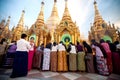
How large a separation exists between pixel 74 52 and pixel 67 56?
55 centimetres

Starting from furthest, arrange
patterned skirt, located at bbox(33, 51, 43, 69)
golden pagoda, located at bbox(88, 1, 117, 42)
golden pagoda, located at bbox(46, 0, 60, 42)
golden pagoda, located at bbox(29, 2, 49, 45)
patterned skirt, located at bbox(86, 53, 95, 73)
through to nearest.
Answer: golden pagoda, located at bbox(46, 0, 60, 42) < golden pagoda, located at bbox(29, 2, 49, 45) < golden pagoda, located at bbox(88, 1, 117, 42) < patterned skirt, located at bbox(33, 51, 43, 69) < patterned skirt, located at bbox(86, 53, 95, 73)

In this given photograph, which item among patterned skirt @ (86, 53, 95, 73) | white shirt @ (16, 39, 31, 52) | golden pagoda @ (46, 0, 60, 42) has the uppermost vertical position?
golden pagoda @ (46, 0, 60, 42)

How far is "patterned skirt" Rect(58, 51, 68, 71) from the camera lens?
502 centimetres

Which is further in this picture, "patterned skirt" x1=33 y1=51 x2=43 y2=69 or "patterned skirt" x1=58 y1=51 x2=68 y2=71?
"patterned skirt" x1=33 y1=51 x2=43 y2=69

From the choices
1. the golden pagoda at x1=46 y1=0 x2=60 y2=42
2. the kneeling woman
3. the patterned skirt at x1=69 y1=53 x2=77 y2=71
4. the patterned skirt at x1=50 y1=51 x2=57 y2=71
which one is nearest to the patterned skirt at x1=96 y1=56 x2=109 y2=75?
the patterned skirt at x1=69 y1=53 x2=77 y2=71

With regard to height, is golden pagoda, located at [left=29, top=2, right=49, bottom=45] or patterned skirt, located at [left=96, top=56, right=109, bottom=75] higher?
golden pagoda, located at [left=29, top=2, right=49, bottom=45]

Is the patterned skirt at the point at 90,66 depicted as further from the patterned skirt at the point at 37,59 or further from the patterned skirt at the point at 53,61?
the patterned skirt at the point at 37,59

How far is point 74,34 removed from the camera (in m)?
16.7

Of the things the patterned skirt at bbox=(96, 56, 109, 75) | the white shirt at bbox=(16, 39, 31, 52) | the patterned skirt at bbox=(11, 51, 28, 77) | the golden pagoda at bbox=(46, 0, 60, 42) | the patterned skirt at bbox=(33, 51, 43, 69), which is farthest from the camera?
the golden pagoda at bbox=(46, 0, 60, 42)

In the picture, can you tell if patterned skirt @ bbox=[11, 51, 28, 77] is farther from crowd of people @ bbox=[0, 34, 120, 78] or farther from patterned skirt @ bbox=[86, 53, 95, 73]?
patterned skirt @ bbox=[86, 53, 95, 73]

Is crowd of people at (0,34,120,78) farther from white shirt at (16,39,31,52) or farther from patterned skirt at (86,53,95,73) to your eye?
white shirt at (16,39,31,52)

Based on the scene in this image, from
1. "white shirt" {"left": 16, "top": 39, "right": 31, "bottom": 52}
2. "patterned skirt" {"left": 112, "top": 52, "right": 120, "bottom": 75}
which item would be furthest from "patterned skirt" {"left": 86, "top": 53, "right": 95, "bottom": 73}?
"white shirt" {"left": 16, "top": 39, "right": 31, "bottom": 52}

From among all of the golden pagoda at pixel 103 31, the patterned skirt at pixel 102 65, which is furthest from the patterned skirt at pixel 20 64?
the golden pagoda at pixel 103 31

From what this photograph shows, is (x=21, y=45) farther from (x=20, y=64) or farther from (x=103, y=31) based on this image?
(x=103, y=31)
